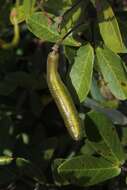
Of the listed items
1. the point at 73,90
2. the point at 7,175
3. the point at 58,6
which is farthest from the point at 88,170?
the point at 58,6

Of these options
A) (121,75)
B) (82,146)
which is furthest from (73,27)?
(82,146)

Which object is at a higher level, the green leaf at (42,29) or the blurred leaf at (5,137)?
the green leaf at (42,29)

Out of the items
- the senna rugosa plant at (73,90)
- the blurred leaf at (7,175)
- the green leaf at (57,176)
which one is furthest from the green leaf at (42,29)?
the blurred leaf at (7,175)

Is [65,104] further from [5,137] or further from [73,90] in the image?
[5,137]

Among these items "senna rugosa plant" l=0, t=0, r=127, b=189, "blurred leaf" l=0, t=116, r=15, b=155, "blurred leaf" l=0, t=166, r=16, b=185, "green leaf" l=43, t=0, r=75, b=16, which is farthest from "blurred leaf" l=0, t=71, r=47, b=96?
"green leaf" l=43, t=0, r=75, b=16

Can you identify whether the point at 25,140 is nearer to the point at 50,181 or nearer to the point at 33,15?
the point at 50,181

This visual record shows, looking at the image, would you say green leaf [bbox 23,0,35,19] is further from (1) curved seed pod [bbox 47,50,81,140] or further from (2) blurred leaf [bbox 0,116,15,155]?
(2) blurred leaf [bbox 0,116,15,155]

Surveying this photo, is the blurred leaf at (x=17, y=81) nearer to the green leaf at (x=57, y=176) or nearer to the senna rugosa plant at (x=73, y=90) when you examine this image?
the senna rugosa plant at (x=73, y=90)
